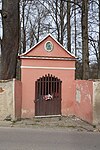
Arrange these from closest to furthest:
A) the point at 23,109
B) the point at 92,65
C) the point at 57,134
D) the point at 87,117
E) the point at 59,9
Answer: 1. the point at 57,134
2. the point at 87,117
3. the point at 23,109
4. the point at 59,9
5. the point at 92,65

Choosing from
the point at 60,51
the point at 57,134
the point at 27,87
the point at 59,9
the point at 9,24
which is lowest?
the point at 57,134

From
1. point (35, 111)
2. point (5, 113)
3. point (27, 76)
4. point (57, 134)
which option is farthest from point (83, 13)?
point (57, 134)

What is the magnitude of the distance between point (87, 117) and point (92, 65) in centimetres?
2860

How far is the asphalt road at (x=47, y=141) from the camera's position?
8.72 m

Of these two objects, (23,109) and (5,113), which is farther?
(23,109)

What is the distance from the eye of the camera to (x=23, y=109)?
16547 millimetres

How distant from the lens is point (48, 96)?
16.9 metres

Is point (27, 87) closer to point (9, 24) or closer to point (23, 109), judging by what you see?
point (23, 109)

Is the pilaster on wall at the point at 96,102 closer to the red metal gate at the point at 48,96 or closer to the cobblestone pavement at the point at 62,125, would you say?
the cobblestone pavement at the point at 62,125

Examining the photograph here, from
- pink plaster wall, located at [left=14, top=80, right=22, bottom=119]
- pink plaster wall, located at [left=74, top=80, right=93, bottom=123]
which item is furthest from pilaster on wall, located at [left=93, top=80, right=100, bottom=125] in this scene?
pink plaster wall, located at [left=14, top=80, right=22, bottom=119]

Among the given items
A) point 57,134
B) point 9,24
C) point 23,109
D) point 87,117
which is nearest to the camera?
point 57,134

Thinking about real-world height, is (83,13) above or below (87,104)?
above

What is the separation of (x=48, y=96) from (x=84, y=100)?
246 centimetres

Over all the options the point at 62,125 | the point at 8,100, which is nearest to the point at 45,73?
the point at 8,100
